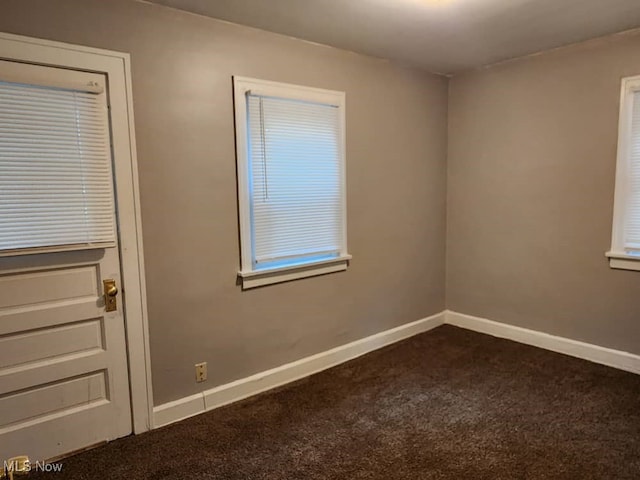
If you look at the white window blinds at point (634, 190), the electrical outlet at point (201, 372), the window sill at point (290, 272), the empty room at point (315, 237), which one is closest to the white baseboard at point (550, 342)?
the empty room at point (315, 237)

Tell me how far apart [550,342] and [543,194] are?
1.23 m

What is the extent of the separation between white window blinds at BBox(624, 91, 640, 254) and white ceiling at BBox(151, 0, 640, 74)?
629mm

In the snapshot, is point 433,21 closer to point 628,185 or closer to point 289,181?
point 289,181

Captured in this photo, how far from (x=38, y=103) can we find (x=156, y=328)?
51.3 inches

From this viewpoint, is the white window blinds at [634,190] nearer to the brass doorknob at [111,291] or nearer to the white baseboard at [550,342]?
the white baseboard at [550,342]

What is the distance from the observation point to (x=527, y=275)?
11.7 feet

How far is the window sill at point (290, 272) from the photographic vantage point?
2.75 metres

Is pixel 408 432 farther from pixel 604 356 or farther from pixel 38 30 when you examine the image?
pixel 38 30

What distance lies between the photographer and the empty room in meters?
2.06

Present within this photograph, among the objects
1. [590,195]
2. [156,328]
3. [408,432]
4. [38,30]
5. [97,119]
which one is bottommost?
[408,432]

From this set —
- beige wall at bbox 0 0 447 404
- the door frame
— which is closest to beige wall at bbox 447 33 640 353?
beige wall at bbox 0 0 447 404

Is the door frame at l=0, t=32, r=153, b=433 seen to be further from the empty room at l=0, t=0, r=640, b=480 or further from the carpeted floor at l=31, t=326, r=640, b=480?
the carpeted floor at l=31, t=326, r=640, b=480

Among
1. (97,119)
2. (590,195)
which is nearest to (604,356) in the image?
(590,195)

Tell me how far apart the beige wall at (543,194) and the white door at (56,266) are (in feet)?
9.90
